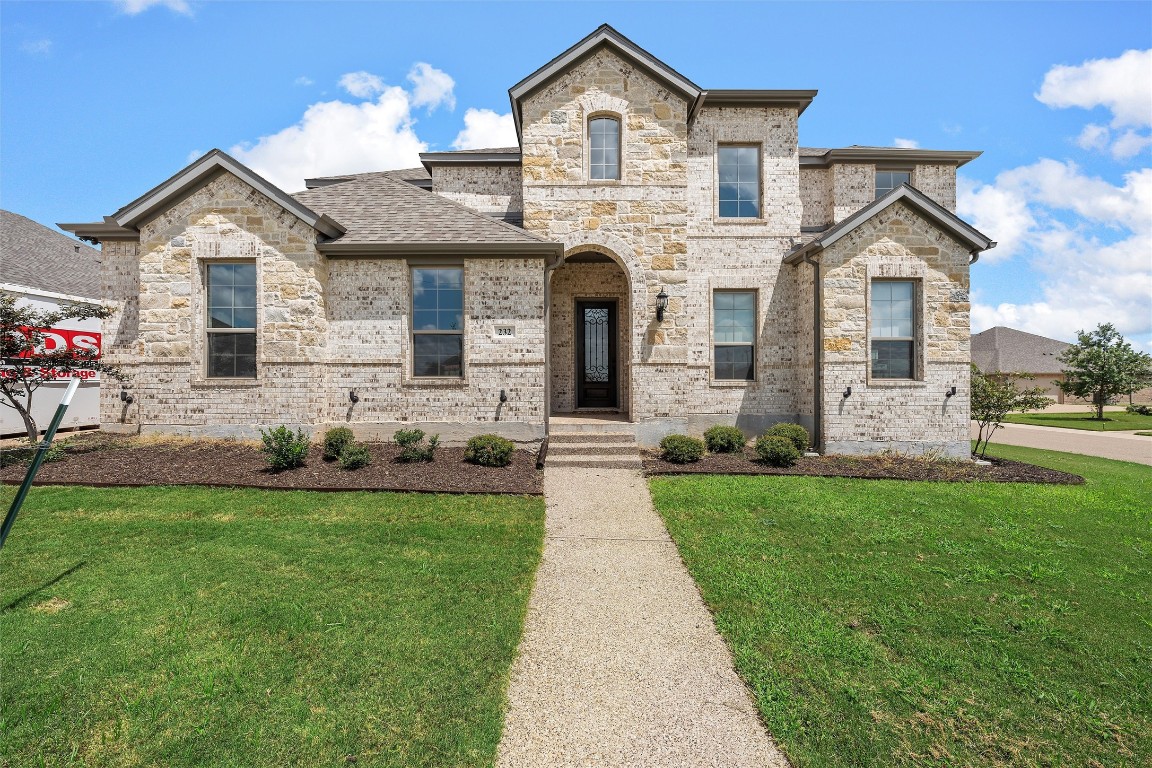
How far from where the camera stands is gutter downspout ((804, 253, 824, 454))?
11.4 meters

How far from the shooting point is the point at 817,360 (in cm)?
1157

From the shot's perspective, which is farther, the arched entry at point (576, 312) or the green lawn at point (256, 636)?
the arched entry at point (576, 312)

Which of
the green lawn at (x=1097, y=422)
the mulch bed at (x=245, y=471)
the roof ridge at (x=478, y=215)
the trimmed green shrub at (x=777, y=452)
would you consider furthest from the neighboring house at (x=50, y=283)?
the green lawn at (x=1097, y=422)

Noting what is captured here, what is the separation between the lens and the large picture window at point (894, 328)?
11.4 m

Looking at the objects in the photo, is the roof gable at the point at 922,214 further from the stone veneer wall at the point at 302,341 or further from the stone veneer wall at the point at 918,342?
the stone veneer wall at the point at 302,341

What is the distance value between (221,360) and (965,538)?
12.9 metres

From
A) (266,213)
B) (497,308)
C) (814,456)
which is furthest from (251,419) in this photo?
(814,456)

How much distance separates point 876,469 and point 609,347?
7.03 metres

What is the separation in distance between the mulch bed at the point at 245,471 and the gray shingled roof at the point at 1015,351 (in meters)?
44.6

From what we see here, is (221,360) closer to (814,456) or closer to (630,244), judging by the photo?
(630,244)

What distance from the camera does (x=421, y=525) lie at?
6355mm

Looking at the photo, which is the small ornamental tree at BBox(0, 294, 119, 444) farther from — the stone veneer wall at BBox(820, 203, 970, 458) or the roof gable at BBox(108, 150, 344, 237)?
the stone veneer wall at BBox(820, 203, 970, 458)

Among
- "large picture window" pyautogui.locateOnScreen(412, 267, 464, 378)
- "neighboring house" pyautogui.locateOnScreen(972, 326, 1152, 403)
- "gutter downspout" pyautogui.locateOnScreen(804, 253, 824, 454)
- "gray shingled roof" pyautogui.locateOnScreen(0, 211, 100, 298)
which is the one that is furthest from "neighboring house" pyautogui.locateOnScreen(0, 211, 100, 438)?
"neighboring house" pyautogui.locateOnScreen(972, 326, 1152, 403)

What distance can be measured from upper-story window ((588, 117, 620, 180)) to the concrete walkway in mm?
8920
